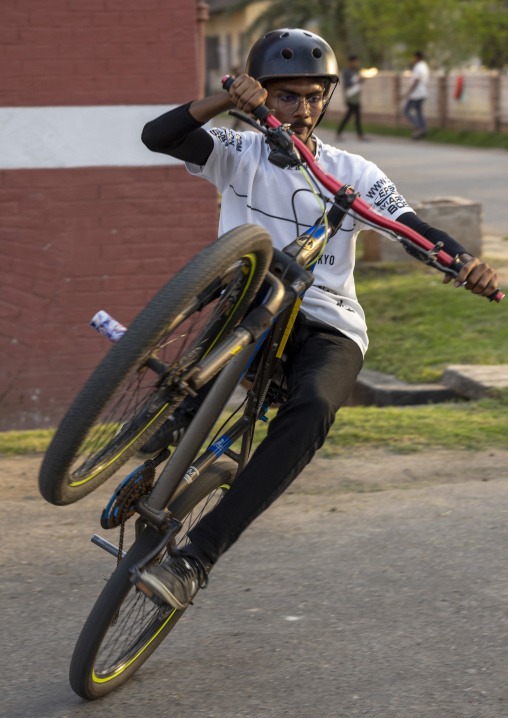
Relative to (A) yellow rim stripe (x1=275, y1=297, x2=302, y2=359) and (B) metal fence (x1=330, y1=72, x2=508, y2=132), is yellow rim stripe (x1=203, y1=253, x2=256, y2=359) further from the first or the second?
(B) metal fence (x1=330, y1=72, x2=508, y2=132)

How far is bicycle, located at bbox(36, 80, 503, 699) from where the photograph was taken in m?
2.70

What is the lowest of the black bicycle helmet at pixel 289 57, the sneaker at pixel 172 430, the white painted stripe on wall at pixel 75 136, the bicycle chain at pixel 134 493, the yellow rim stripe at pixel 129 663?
the yellow rim stripe at pixel 129 663

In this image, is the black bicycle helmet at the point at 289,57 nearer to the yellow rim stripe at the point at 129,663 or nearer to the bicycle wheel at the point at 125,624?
the bicycle wheel at the point at 125,624

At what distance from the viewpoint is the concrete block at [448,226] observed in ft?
35.6

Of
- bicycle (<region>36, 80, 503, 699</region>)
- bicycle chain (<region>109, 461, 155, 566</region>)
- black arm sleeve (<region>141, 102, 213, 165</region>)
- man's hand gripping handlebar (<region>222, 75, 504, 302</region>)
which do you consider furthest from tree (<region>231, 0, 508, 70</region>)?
bicycle chain (<region>109, 461, 155, 566</region>)

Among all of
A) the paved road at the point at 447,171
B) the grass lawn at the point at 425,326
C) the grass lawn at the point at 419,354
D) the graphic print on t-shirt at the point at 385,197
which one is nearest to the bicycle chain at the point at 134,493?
the graphic print on t-shirt at the point at 385,197

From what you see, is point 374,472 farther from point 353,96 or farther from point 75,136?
point 353,96

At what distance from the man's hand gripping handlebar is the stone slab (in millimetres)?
3399

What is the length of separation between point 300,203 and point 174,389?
103 centimetres

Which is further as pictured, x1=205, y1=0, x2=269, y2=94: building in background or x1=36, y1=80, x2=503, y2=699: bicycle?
x1=205, y1=0, x2=269, y2=94: building in background

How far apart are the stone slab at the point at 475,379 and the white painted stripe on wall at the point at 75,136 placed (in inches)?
87.8

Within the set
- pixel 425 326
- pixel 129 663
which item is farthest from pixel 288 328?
pixel 425 326

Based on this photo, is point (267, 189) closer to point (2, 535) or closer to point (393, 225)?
point (393, 225)

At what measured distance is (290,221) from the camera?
145 inches
